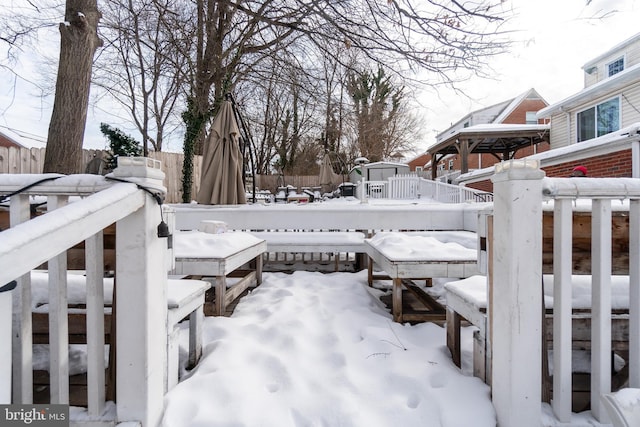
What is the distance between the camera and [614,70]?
12562mm

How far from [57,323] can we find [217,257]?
1.29 metres

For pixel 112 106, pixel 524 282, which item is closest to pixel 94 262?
pixel 524 282

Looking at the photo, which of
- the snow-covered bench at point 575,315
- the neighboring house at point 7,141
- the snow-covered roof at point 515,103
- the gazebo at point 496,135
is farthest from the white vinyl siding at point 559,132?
the neighboring house at point 7,141

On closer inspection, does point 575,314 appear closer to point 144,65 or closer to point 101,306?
point 101,306

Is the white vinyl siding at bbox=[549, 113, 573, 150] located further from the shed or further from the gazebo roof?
the shed

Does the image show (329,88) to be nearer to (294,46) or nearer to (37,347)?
(294,46)

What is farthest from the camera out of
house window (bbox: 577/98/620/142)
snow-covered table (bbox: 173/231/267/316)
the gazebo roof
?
the gazebo roof

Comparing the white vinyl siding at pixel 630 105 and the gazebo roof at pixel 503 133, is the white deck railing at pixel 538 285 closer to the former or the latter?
the white vinyl siding at pixel 630 105

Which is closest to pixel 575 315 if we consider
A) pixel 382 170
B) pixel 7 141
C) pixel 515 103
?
pixel 382 170

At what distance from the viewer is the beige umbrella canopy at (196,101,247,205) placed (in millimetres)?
4578

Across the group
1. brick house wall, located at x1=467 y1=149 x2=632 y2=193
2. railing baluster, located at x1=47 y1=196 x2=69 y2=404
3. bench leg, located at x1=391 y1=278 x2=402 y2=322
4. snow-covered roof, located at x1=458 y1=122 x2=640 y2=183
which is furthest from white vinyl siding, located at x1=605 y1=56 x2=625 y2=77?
railing baluster, located at x1=47 y1=196 x2=69 y2=404

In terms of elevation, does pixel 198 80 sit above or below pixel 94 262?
above

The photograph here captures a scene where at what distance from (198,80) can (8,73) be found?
299 cm

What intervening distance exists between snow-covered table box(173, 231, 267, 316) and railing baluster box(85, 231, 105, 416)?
79cm
